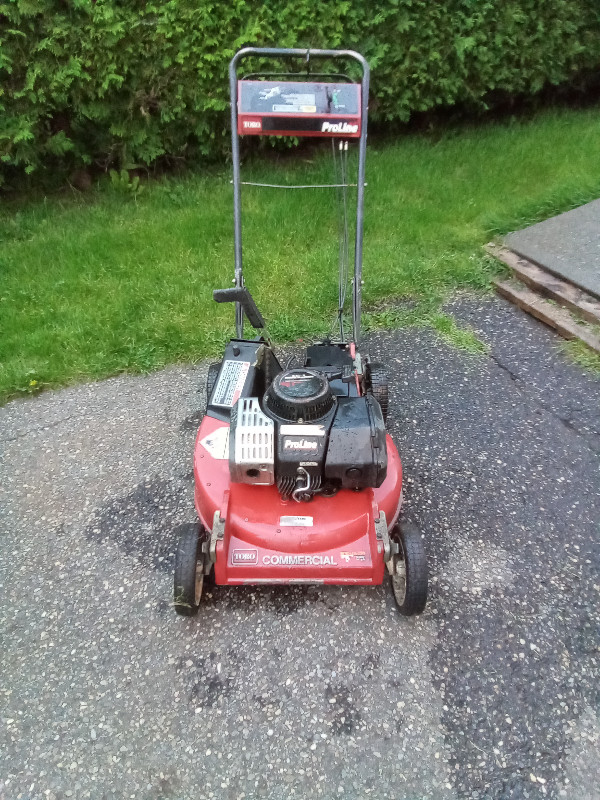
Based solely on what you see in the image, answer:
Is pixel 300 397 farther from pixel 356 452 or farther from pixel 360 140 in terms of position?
pixel 360 140

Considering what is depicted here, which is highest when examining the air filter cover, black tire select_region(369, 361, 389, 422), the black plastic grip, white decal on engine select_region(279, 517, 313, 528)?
the black plastic grip

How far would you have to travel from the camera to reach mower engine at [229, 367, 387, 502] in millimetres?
1826

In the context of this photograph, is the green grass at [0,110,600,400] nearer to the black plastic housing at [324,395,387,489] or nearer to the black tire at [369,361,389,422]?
the black tire at [369,361,389,422]

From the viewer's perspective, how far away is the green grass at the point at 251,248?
3.50 meters

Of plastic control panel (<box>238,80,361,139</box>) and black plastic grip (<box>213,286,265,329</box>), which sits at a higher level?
plastic control panel (<box>238,80,361,139</box>)

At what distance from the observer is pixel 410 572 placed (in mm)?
1924

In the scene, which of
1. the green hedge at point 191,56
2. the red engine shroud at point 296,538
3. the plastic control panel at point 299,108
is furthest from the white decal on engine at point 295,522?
the green hedge at point 191,56

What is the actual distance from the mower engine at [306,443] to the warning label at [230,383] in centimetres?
44

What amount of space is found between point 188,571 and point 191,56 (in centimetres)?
372

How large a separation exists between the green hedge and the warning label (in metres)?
2.75

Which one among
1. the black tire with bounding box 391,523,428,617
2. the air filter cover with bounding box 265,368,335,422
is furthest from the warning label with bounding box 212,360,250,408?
the black tire with bounding box 391,523,428,617

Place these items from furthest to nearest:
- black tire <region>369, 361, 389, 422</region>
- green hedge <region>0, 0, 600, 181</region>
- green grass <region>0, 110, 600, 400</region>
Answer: green hedge <region>0, 0, 600, 181</region> → green grass <region>0, 110, 600, 400</region> → black tire <region>369, 361, 389, 422</region>

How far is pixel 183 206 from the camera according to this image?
4.81 m

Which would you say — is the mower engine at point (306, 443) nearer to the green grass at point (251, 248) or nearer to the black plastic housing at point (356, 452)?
the black plastic housing at point (356, 452)
